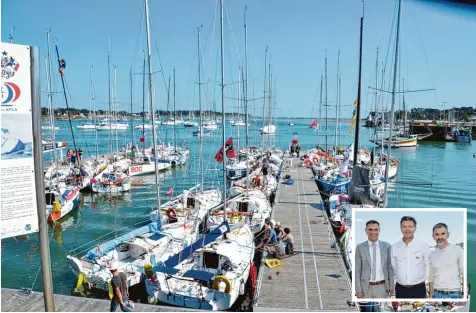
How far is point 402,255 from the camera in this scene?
451 cm

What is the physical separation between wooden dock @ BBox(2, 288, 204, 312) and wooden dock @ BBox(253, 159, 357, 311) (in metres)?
3.22

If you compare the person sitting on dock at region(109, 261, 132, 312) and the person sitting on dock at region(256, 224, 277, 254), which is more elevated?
the person sitting on dock at region(109, 261, 132, 312)

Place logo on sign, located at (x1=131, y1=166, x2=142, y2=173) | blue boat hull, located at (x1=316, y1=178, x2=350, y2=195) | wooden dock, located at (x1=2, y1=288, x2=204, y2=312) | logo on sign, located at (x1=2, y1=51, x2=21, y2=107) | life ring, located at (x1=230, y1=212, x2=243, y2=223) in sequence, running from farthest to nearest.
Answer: logo on sign, located at (x1=131, y1=166, x2=142, y2=173)
blue boat hull, located at (x1=316, y1=178, x2=350, y2=195)
life ring, located at (x1=230, y1=212, x2=243, y2=223)
wooden dock, located at (x1=2, y1=288, x2=204, y2=312)
logo on sign, located at (x1=2, y1=51, x2=21, y2=107)

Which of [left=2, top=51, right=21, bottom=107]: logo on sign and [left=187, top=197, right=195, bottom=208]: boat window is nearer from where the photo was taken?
[left=2, top=51, right=21, bottom=107]: logo on sign

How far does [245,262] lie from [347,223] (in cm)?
732

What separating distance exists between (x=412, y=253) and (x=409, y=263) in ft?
0.45

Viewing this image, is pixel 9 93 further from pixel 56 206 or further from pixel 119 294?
pixel 56 206

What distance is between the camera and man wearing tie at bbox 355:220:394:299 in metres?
4.58

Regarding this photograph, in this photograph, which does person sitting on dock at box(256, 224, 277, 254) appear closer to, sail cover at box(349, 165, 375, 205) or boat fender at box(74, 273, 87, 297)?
boat fender at box(74, 273, 87, 297)

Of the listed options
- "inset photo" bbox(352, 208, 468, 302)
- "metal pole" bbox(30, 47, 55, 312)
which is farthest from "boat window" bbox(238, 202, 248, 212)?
"metal pole" bbox(30, 47, 55, 312)

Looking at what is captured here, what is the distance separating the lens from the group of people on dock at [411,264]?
4.47 m

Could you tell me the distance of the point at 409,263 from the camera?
4516 mm

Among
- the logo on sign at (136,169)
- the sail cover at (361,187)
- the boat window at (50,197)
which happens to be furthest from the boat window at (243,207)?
the logo on sign at (136,169)

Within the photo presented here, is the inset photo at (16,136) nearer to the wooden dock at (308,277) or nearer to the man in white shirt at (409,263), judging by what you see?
the man in white shirt at (409,263)
